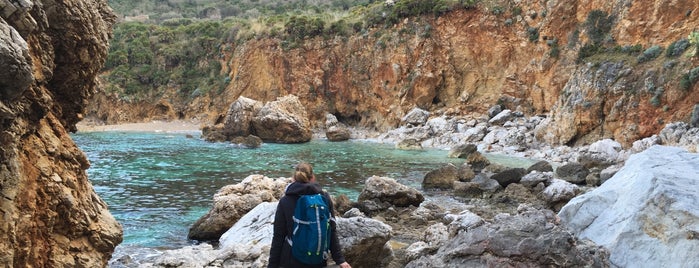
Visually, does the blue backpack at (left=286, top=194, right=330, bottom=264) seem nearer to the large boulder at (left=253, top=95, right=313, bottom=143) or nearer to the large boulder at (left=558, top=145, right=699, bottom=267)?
the large boulder at (left=558, top=145, right=699, bottom=267)

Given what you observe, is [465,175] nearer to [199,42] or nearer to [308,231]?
[308,231]

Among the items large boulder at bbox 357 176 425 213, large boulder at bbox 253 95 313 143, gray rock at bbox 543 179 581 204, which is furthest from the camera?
large boulder at bbox 253 95 313 143

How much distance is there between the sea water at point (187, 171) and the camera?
1040 cm

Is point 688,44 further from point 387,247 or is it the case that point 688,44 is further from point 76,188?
point 76,188

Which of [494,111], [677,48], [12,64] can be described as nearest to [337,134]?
[494,111]

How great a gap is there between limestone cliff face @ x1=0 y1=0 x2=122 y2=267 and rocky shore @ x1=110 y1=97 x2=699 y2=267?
2.15 meters

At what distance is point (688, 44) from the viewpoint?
71.9ft

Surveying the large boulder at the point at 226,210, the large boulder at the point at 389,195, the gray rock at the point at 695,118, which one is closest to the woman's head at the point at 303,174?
the large boulder at the point at 226,210

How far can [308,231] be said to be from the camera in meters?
4.13

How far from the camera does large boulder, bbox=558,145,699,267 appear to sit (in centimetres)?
481

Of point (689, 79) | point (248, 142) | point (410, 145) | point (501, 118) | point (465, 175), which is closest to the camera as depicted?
point (465, 175)

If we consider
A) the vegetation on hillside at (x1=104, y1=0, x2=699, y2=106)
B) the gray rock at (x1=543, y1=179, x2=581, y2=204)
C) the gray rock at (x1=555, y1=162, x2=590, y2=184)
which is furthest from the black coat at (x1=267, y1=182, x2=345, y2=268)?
the vegetation on hillside at (x1=104, y1=0, x2=699, y2=106)

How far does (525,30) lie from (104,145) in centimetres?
2853

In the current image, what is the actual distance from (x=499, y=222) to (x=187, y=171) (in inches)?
582
